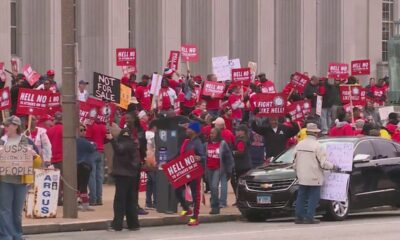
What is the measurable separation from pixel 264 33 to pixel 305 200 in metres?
23.6

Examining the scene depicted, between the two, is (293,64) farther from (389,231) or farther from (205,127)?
(389,231)

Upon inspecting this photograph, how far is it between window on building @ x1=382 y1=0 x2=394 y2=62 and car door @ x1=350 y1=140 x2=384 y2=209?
96.1 ft

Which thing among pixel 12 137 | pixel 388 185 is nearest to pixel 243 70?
pixel 388 185

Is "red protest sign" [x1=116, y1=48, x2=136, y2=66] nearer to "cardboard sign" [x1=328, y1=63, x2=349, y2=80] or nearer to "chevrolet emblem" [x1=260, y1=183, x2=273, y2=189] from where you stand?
"cardboard sign" [x1=328, y1=63, x2=349, y2=80]

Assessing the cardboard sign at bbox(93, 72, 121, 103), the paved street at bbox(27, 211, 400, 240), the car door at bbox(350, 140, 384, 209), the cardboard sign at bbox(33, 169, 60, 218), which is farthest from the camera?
the cardboard sign at bbox(93, 72, 121, 103)

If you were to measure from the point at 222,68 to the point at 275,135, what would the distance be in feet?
22.7

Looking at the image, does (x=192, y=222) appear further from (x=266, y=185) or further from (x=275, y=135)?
(x=275, y=135)

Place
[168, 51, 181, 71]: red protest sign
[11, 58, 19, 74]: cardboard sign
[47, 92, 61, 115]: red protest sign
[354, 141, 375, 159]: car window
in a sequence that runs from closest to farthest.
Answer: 1. [354, 141, 375, 159]: car window
2. [47, 92, 61, 115]: red protest sign
3. [11, 58, 19, 74]: cardboard sign
4. [168, 51, 181, 71]: red protest sign

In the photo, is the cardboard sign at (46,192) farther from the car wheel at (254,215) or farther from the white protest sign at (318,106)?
the white protest sign at (318,106)

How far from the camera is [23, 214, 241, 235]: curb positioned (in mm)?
19766

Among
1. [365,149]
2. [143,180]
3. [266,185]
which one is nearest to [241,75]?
[143,180]

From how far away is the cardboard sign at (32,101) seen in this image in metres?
22.3

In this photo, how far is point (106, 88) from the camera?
2308 centimetres

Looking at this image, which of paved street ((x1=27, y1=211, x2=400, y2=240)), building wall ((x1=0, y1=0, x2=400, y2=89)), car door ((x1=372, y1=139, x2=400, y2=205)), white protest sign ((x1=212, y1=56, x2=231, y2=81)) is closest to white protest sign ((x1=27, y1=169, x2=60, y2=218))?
paved street ((x1=27, y1=211, x2=400, y2=240))
